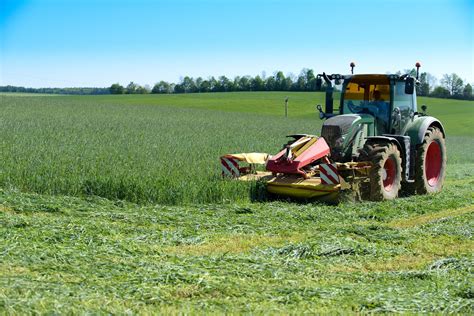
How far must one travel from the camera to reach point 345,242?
8086 millimetres

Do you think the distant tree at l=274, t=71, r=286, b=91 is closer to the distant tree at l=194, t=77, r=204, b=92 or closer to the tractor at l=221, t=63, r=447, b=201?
the distant tree at l=194, t=77, r=204, b=92

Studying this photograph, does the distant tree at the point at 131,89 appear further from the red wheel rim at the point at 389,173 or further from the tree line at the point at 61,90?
the red wheel rim at the point at 389,173

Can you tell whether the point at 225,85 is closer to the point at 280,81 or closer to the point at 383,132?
the point at 280,81

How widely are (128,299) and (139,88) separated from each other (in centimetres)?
8333

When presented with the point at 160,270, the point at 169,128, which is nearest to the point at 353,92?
the point at 160,270

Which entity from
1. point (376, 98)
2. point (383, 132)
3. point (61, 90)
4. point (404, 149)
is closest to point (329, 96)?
point (376, 98)

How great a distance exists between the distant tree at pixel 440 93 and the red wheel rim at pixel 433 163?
56.3m

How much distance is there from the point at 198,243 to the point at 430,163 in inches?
316

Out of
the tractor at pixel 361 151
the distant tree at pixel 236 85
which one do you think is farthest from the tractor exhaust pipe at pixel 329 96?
the distant tree at pixel 236 85

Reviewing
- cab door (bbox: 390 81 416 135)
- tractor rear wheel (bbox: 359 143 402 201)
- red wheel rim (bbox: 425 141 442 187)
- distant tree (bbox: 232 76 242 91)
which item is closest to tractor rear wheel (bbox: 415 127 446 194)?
red wheel rim (bbox: 425 141 442 187)

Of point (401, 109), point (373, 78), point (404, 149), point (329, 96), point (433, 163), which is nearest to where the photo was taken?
point (404, 149)

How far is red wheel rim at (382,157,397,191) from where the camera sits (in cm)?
1228

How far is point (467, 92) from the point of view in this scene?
65062mm

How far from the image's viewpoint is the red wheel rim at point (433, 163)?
14312 mm
